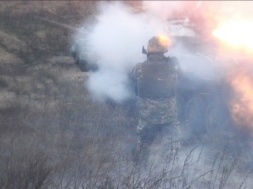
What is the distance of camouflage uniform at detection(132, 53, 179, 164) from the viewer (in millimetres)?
7918

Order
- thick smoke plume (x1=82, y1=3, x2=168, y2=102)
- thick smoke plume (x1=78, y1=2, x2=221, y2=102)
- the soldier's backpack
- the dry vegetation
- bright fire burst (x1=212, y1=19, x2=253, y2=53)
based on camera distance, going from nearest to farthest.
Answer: the dry vegetation, the soldier's backpack, bright fire burst (x1=212, y1=19, x2=253, y2=53), thick smoke plume (x1=78, y1=2, x2=221, y2=102), thick smoke plume (x1=82, y1=3, x2=168, y2=102)

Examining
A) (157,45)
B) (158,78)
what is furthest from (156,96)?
(157,45)

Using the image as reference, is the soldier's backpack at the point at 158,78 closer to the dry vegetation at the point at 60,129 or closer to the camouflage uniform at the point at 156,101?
the camouflage uniform at the point at 156,101

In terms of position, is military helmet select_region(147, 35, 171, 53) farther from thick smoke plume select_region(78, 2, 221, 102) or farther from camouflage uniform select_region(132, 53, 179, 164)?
thick smoke plume select_region(78, 2, 221, 102)

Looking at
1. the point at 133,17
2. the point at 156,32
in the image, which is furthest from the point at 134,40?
the point at 133,17

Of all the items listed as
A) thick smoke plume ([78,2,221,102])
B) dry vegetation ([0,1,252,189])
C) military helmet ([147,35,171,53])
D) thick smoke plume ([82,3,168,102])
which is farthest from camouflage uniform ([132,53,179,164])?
thick smoke plume ([82,3,168,102])

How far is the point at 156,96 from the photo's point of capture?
8.02m

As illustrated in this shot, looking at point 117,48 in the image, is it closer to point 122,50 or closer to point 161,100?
point 122,50

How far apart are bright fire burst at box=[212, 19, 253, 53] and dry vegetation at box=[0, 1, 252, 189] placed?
2430mm

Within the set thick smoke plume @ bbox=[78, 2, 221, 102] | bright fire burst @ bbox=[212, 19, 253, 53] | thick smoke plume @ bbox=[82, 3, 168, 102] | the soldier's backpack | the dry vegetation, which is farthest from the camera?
thick smoke plume @ bbox=[82, 3, 168, 102]

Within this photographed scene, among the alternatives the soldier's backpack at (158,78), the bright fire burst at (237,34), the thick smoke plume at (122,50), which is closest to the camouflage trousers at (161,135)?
the soldier's backpack at (158,78)

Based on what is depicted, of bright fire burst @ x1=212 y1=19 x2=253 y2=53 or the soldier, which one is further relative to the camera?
bright fire burst @ x1=212 y1=19 x2=253 y2=53

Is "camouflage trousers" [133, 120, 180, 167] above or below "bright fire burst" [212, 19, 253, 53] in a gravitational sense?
below

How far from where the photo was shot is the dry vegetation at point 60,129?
5957 mm
